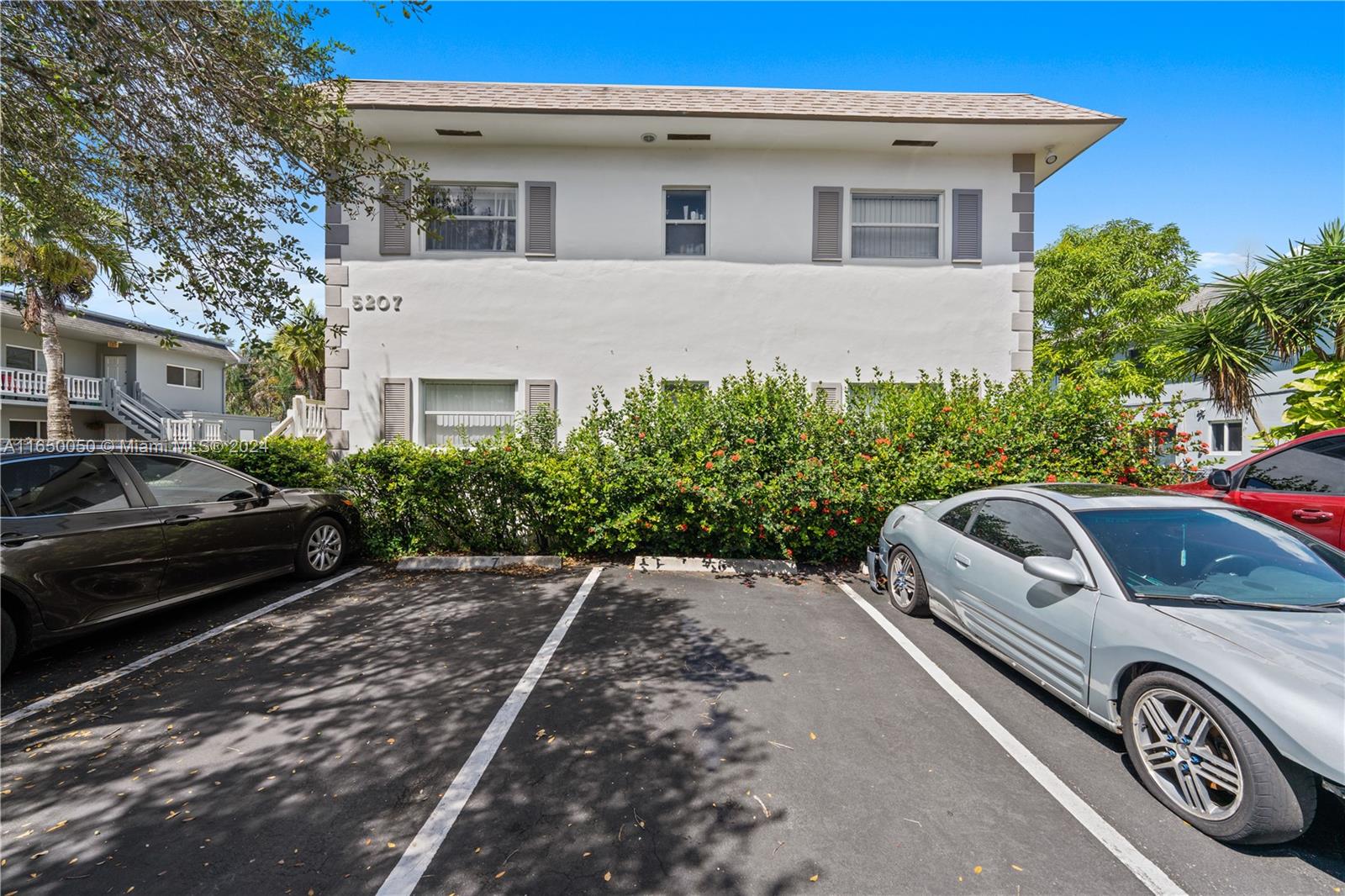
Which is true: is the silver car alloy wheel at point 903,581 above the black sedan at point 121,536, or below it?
below

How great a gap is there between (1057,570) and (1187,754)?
0.99 m

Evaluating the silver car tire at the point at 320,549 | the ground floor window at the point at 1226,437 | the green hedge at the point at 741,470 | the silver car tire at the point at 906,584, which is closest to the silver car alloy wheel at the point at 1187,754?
the silver car tire at the point at 906,584

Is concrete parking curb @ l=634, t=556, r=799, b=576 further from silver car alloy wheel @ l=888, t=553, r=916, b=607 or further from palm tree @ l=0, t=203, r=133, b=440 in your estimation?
palm tree @ l=0, t=203, r=133, b=440

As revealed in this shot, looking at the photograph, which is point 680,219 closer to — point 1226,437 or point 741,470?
point 741,470

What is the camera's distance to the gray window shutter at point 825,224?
9.26 metres

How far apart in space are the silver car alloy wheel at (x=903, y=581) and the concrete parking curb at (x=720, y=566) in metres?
1.43

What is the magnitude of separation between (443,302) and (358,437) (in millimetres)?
2738

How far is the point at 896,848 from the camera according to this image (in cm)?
235

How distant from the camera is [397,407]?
9.04 metres

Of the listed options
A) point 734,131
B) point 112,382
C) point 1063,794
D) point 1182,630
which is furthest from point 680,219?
point 112,382

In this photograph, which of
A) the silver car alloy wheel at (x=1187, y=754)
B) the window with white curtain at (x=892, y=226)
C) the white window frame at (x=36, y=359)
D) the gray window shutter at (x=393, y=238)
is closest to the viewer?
the silver car alloy wheel at (x=1187, y=754)

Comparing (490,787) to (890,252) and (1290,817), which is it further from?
(890,252)

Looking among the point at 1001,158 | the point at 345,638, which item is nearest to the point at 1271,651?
the point at 345,638

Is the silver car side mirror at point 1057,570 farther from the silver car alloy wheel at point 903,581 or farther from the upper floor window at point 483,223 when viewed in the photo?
the upper floor window at point 483,223
